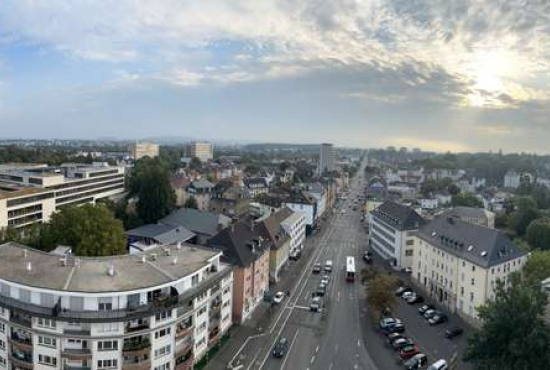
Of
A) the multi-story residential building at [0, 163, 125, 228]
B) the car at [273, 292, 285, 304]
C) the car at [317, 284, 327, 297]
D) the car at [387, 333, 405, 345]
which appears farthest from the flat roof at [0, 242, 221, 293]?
the multi-story residential building at [0, 163, 125, 228]

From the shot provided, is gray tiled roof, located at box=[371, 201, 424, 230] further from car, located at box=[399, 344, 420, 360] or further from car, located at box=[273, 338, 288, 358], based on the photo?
car, located at box=[273, 338, 288, 358]

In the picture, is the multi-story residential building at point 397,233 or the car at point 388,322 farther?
the multi-story residential building at point 397,233

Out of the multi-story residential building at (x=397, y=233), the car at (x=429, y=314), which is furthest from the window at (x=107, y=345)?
the multi-story residential building at (x=397, y=233)

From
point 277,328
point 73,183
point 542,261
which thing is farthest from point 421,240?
point 73,183

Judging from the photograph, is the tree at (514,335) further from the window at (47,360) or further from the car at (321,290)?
the window at (47,360)

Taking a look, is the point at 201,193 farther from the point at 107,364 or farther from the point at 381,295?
the point at 107,364

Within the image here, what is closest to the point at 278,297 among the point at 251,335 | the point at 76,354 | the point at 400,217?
the point at 251,335
